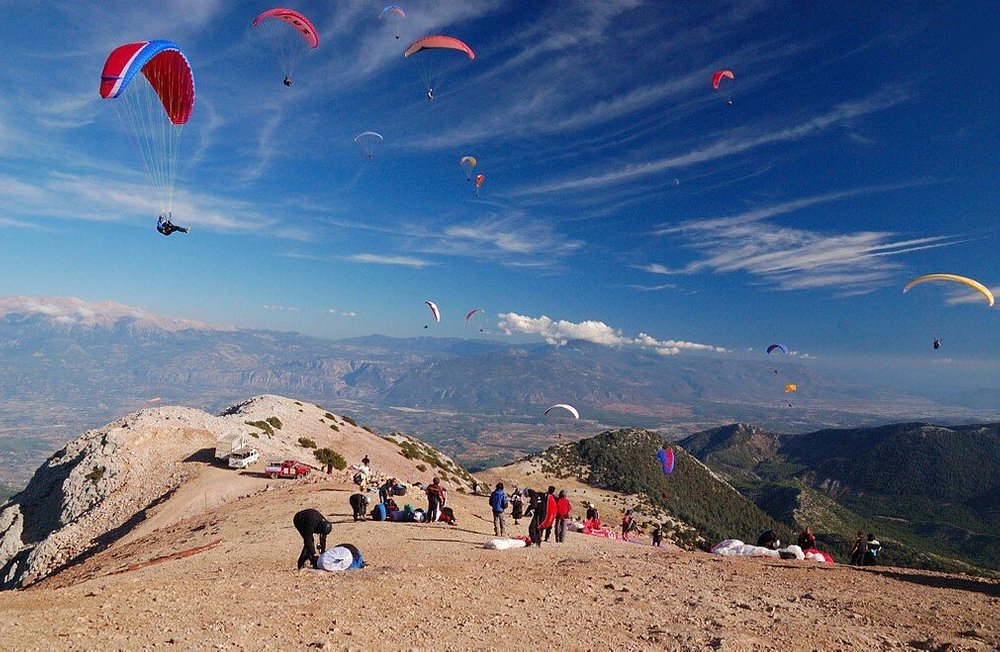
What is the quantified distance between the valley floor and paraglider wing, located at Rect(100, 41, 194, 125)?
17.0 m

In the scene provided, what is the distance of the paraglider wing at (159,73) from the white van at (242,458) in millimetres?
21316

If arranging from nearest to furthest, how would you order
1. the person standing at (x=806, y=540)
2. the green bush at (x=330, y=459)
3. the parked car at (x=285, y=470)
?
1. the person standing at (x=806, y=540)
2. the parked car at (x=285, y=470)
3. the green bush at (x=330, y=459)

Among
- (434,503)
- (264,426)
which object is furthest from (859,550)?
(264,426)

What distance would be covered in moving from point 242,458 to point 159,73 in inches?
926

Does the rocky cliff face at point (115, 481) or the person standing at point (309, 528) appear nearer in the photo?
the person standing at point (309, 528)

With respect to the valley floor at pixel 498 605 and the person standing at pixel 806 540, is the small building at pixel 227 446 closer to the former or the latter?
the valley floor at pixel 498 605

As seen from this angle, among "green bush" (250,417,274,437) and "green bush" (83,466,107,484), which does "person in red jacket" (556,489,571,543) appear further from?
"green bush" (250,417,274,437)

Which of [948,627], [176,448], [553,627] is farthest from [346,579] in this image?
[176,448]

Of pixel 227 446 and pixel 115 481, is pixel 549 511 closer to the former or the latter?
pixel 227 446

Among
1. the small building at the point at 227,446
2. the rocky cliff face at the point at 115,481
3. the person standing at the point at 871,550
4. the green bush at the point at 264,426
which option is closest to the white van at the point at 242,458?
the small building at the point at 227,446

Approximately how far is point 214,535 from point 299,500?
4.27 m

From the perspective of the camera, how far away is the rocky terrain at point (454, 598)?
31.3ft

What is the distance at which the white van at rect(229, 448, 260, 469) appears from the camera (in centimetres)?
3195

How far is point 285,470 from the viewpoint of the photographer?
100ft
